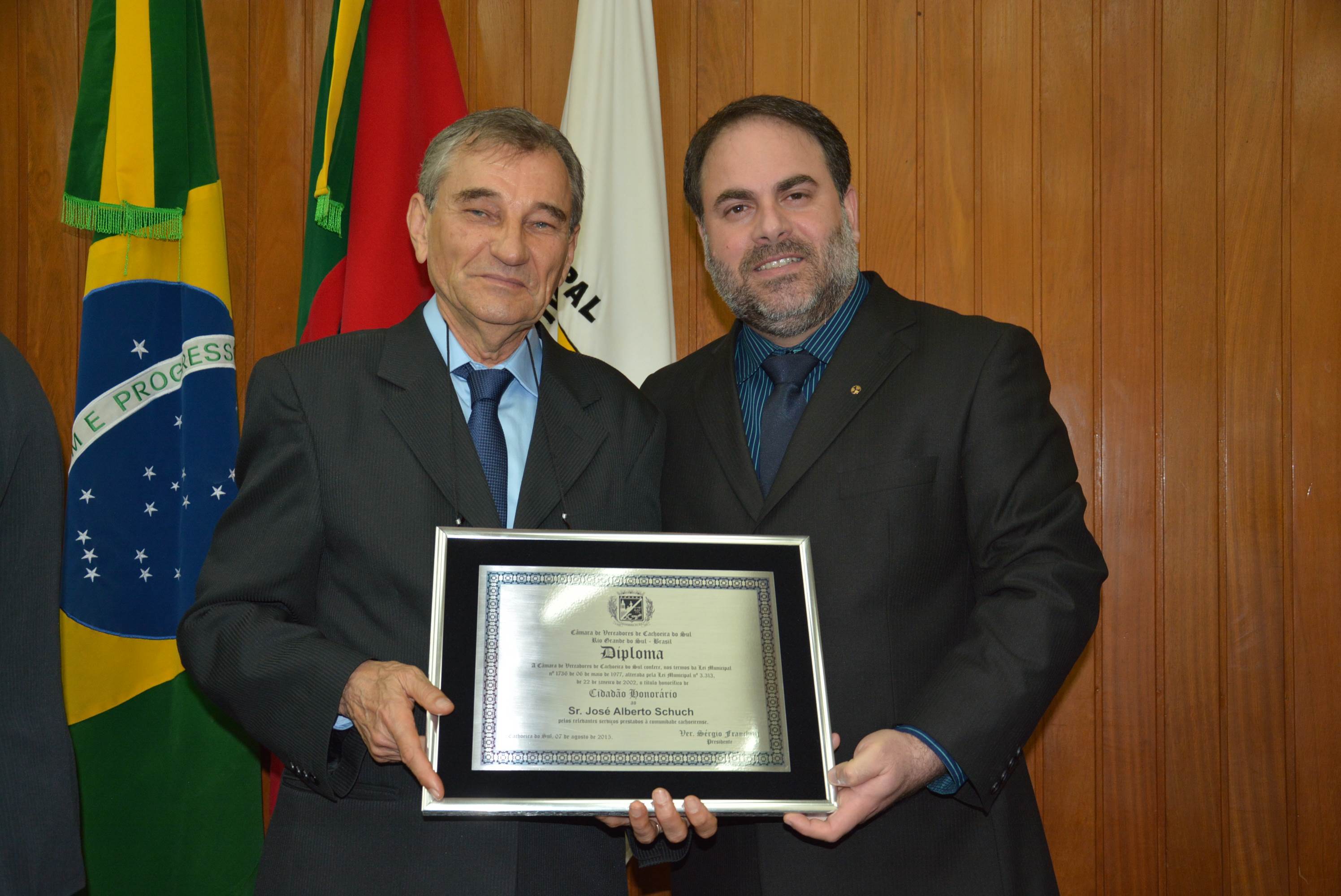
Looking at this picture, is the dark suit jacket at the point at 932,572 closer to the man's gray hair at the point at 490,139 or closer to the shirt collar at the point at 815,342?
the shirt collar at the point at 815,342

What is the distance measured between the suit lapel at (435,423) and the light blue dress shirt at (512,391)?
0.12 feet

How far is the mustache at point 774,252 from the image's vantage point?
2.20 m

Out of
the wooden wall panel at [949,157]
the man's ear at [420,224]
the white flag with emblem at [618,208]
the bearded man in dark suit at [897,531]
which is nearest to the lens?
the bearded man in dark suit at [897,531]

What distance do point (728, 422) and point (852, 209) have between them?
2.16ft

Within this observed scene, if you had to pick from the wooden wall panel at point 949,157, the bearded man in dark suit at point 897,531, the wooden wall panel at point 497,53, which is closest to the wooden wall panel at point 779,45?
the wooden wall panel at point 949,157

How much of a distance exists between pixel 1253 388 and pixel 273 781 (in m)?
3.43

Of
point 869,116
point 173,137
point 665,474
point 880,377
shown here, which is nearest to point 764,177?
point 880,377

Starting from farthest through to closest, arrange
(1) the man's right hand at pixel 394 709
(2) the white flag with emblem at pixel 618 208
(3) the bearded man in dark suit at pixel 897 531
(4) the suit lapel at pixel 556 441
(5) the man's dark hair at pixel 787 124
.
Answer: (2) the white flag with emblem at pixel 618 208, (5) the man's dark hair at pixel 787 124, (4) the suit lapel at pixel 556 441, (3) the bearded man in dark suit at pixel 897 531, (1) the man's right hand at pixel 394 709

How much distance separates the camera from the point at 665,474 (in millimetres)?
2203

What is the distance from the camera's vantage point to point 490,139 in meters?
2.04

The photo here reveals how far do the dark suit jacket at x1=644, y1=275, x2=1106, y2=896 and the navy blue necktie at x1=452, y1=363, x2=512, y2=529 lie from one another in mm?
417

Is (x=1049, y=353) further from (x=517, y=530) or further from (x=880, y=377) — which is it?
(x=517, y=530)

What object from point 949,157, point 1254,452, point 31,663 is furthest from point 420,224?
point 1254,452

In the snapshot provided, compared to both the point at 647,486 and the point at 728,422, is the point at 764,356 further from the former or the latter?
the point at 647,486
